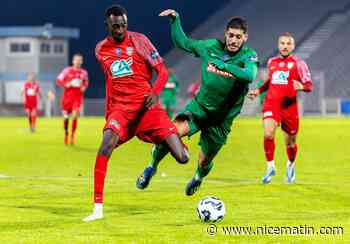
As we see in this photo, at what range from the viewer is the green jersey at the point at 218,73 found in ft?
45.6

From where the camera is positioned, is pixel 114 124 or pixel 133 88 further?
pixel 133 88

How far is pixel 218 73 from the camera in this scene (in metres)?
14.0

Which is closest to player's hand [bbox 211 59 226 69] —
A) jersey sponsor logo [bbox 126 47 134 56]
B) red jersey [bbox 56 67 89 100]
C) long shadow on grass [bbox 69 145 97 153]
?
jersey sponsor logo [bbox 126 47 134 56]

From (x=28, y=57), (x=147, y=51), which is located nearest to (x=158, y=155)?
(x=147, y=51)

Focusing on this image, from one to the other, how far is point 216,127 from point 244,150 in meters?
16.3

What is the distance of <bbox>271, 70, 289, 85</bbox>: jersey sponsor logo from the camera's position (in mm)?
19266

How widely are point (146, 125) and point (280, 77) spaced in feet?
20.6

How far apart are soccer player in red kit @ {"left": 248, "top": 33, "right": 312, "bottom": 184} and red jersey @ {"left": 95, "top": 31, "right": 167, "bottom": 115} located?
19.3 feet

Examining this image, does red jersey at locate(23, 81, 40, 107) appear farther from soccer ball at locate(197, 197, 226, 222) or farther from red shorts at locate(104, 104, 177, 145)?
soccer ball at locate(197, 197, 226, 222)

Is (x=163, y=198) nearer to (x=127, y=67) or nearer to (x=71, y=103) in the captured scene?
(x=127, y=67)

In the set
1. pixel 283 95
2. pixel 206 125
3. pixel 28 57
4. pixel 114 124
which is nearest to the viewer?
pixel 114 124

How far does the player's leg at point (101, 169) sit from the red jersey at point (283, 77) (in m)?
6.47

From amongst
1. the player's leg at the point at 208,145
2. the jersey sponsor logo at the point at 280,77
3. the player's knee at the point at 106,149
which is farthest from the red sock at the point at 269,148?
the player's knee at the point at 106,149

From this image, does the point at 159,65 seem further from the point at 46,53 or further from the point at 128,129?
the point at 46,53
